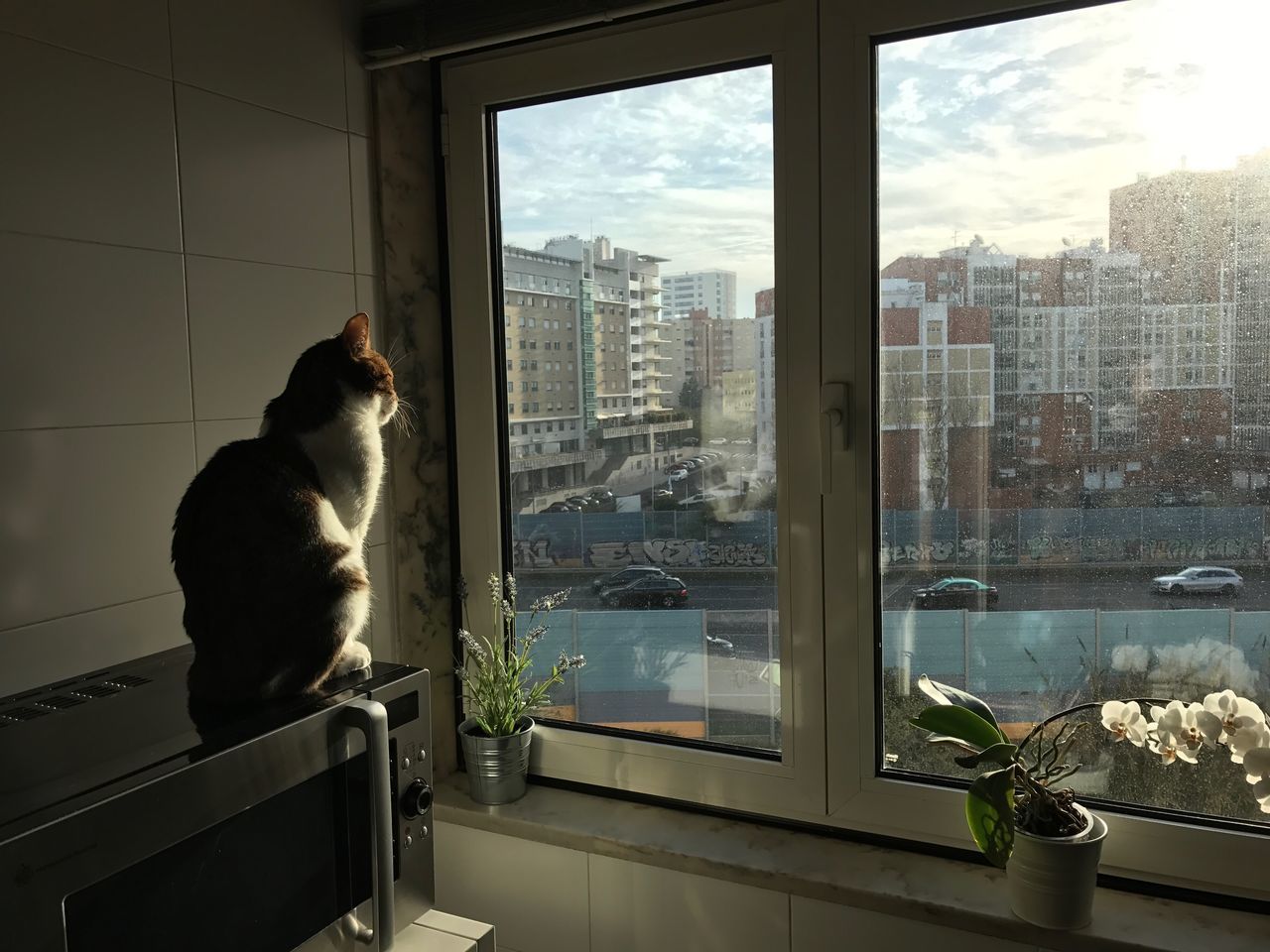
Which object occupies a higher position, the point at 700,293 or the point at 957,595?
the point at 700,293

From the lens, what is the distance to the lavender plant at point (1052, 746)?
1.17 m

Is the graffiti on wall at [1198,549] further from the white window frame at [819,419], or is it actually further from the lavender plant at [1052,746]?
the white window frame at [819,419]

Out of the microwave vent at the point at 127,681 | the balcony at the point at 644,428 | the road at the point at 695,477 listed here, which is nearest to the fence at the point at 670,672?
the road at the point at 695,477

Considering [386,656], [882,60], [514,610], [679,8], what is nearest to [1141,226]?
[882,60]

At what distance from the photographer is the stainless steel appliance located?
74cm

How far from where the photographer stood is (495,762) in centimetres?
169

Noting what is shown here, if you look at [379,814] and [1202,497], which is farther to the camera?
[1202,497]

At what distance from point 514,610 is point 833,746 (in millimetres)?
638

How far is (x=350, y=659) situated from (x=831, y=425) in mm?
785

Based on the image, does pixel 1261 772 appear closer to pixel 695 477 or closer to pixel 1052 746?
pixel 1052 746

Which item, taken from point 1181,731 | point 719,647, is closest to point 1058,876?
point 1181,731

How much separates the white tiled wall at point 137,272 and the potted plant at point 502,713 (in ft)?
1.76

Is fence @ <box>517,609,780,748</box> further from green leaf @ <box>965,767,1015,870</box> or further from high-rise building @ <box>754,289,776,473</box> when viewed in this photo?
green leaf @ <box>965,767,1015,870</box>

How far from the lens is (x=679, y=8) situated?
155 cm
